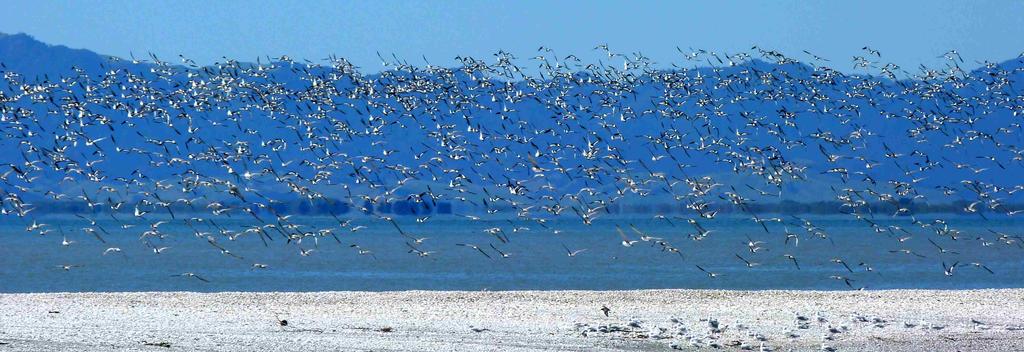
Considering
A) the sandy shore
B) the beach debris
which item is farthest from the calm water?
the beach debris

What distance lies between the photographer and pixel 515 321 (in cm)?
2370

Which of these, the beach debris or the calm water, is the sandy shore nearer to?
the beach debris

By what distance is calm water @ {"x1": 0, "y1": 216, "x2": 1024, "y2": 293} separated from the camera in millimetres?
48594

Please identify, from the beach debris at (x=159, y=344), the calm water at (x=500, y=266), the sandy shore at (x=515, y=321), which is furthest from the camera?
the calm water at (x=500, y=266)

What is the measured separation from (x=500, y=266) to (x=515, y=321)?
134 ft

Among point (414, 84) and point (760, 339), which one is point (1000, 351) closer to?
point (760, 339)

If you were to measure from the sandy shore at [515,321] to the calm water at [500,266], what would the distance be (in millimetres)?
16467

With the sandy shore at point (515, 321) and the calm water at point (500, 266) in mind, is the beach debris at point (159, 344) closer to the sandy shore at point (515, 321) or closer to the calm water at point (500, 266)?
the sandy shore at point (515, 321)

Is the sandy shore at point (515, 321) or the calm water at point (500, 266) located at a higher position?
the calm water at point (500, 266)

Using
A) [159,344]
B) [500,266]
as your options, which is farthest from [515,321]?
[500,266]

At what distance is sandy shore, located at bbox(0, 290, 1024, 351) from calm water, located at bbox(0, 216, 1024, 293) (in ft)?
54.0

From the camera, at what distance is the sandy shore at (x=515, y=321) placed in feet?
65.5

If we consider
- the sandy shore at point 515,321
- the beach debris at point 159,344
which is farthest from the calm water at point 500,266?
the beach debris at point 159,344

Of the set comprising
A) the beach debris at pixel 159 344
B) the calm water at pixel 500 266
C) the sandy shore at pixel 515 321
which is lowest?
the beach debris at pixel 159 344
